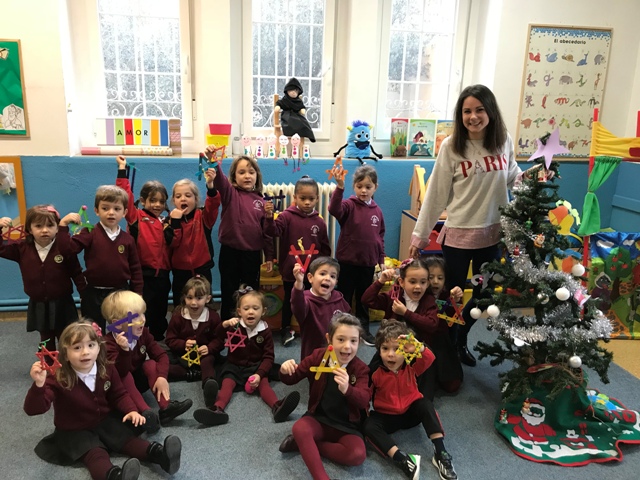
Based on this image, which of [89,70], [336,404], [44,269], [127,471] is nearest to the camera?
[127,471]

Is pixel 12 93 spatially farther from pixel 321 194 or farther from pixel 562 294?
pixel 562 294

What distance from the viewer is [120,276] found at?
2586 millimetres

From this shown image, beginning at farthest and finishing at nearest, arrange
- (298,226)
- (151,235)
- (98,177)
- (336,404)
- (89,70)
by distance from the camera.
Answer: (89,70), (98,177), (298,226), (151,235), (336,404)

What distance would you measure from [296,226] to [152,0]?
1.90 m

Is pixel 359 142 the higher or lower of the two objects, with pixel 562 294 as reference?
higher

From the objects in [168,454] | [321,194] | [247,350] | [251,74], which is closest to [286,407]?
[247,350]

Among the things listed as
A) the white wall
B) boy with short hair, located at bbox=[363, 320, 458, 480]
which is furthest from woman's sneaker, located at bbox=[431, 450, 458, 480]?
the white wall

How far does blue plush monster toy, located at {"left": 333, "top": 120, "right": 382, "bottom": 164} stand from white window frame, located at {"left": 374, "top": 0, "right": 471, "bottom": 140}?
0.34 meters

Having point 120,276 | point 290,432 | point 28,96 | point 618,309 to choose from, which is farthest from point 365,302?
point 28,96

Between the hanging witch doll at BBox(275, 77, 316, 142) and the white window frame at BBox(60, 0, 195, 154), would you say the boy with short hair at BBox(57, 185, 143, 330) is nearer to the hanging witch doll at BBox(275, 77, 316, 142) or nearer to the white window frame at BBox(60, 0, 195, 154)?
the white window frame at BBox(60, 0, 195, 154)

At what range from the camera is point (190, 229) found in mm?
2914

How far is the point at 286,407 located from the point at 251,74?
2.44 m

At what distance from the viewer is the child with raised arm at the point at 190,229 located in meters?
2.88

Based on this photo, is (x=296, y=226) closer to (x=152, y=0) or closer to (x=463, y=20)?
(x=152, y=0)
